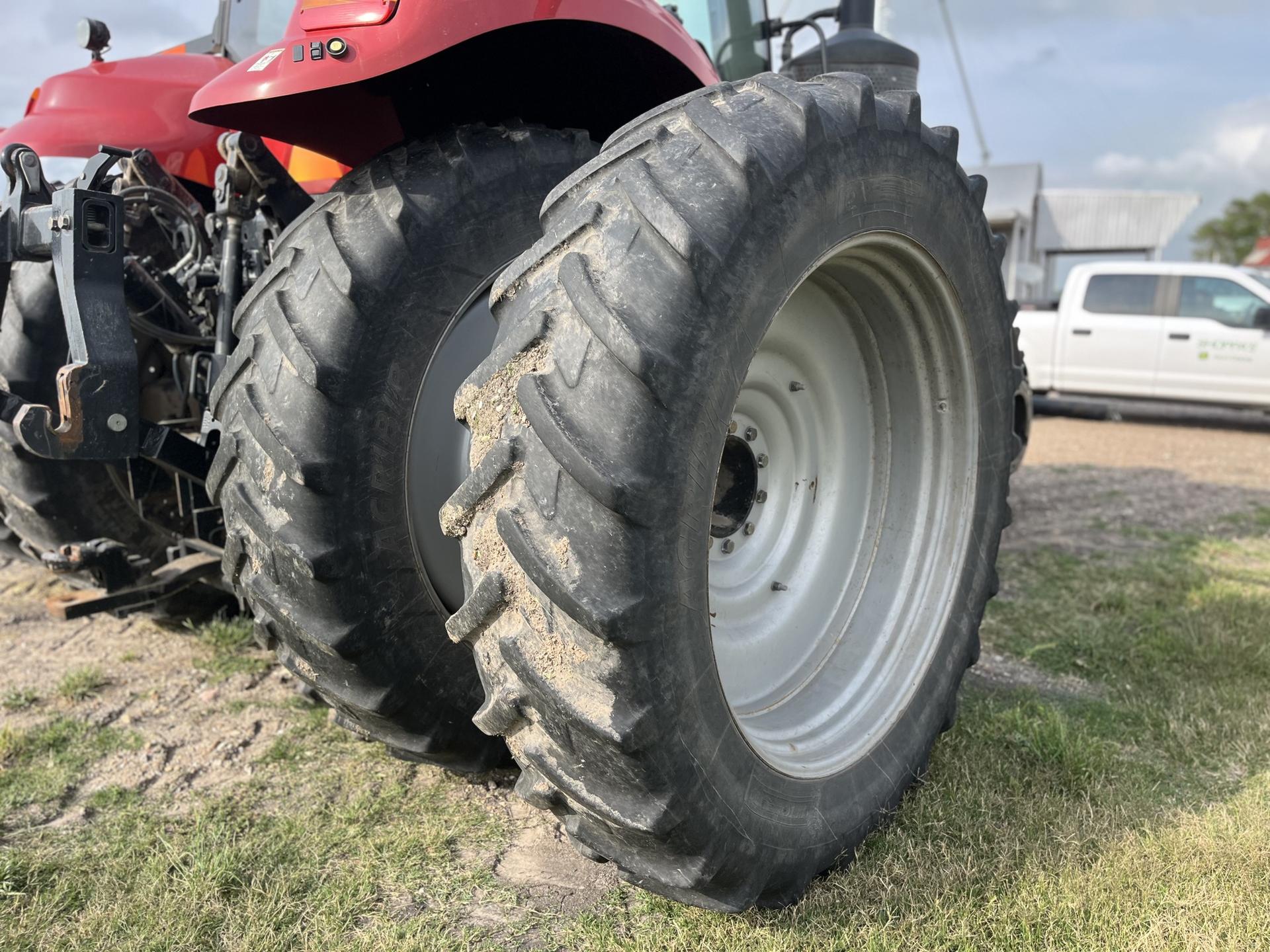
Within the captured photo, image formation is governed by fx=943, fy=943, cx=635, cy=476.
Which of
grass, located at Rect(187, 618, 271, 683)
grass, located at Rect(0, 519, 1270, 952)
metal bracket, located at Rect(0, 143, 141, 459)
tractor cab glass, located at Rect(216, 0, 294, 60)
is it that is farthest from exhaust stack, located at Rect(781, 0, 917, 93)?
grass, located at Rect(187, 618, 271, 683)

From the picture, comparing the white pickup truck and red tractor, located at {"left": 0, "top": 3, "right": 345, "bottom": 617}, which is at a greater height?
red tractor, located at {"left": 0, "top": 3, "right": 345, "bottom": 617}

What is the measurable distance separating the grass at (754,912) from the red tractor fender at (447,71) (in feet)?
5.33

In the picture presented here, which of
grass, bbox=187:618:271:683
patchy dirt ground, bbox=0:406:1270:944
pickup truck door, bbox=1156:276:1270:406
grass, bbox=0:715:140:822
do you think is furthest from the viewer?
pickup truck door, bbox=1156:276:1270:406

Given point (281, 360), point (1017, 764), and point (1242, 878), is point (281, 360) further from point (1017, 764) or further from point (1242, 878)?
point (1242, 878)

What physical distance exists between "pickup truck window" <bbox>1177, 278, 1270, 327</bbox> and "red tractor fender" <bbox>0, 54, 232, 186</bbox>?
10.3 m

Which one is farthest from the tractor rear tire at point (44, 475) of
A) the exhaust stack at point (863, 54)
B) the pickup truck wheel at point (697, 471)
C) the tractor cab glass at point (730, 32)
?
the exhaust stack at point (863, 54)

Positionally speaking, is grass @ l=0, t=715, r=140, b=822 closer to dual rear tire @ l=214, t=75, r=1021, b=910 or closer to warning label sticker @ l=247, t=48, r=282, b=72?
dual rear tire @ l=214, t=75, r=1021, b=910

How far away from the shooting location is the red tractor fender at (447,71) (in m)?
1.78

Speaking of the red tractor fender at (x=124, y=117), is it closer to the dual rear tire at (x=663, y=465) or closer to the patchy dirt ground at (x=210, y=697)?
the dual rear tire at (x=663, y=465)

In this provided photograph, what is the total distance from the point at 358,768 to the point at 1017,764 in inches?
70.0

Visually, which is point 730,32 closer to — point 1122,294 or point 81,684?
point 81,684

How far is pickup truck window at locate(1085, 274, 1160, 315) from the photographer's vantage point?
10.4 m

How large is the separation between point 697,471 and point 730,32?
2.90 meters

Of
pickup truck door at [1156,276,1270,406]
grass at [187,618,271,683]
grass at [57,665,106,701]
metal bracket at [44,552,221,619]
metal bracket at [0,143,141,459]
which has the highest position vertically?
metal bracket at [0,143,141,459]
